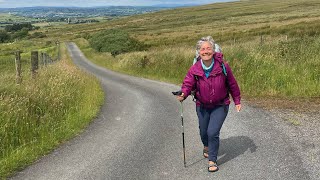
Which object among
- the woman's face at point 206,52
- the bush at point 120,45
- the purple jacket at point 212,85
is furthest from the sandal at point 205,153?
the bush at point 120,45

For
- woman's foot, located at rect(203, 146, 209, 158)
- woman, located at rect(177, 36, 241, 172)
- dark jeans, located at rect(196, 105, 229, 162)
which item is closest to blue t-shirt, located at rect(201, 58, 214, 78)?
woman, located at rect(177, 36, 241, 172)

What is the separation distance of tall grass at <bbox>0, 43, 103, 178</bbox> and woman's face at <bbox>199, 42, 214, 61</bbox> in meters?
3.34

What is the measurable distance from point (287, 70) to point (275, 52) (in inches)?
92.2

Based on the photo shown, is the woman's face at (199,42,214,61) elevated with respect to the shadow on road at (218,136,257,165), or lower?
elevated

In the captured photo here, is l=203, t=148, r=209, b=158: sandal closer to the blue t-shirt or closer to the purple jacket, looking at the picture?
the purple jacket

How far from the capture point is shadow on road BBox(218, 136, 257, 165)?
6.34m

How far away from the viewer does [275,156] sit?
6.19m

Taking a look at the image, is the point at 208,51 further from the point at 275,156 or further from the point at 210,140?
the point at 275,156

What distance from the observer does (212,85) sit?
5.55m

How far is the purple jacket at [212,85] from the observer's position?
18.2 feet

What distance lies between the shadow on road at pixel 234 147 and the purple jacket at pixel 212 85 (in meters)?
1.06

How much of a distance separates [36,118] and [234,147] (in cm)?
432

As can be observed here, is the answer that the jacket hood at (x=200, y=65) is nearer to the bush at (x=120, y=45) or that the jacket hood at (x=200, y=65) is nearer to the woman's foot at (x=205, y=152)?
the woman's foot at (x=205, y=152)

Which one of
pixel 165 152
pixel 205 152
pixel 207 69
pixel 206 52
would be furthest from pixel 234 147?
pixel 206 52
